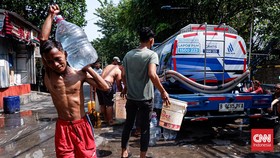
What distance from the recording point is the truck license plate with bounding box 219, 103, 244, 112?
5473 millimetres

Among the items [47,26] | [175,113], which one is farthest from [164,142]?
[47,26]

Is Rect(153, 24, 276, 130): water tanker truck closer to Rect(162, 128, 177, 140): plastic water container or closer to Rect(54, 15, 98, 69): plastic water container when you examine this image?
Rect(162, 128, 177, 140): plastic water container

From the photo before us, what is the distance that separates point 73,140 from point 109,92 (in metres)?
3.93

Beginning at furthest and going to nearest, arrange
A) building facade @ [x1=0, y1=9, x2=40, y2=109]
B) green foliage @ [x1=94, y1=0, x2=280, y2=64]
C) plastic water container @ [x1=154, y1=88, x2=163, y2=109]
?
green foliage @ [x1=94, y1=0, x2=280, y2=64] → building facade @ [x1=0, y1=9, x2=40, y2=109] → plastic water container @ [x1=154, y1=88, x2=163, y2=109]

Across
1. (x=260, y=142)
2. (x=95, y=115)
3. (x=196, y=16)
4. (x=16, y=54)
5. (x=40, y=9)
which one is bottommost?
(x=260, y=142)

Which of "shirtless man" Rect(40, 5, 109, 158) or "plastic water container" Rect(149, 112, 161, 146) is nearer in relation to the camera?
"shirtless man" Rect(40, 5, 109, 158)

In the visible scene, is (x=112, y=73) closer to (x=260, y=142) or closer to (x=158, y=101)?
(x=158, y=101)

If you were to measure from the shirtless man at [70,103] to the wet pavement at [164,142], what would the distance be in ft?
6.57

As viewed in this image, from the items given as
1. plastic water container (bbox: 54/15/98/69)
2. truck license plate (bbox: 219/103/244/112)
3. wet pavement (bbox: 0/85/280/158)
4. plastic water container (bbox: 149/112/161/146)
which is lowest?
wet pavement (bbox: 0/85/280/158)

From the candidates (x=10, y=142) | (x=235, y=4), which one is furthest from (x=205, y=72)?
(x=235, y=4)

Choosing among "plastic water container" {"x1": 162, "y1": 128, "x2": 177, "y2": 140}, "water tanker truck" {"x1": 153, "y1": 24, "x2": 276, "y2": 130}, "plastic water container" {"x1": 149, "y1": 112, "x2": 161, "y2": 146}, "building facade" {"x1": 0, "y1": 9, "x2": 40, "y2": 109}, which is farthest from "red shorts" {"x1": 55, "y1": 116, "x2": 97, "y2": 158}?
"building facade" {"x1": 0, "y1": 9, "x2": 40, "y2": 109}

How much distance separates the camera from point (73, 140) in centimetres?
271

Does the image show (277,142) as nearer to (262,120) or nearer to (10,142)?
(262,120)

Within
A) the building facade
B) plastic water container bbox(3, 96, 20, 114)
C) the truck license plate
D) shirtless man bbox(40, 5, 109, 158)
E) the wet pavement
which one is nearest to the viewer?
shirtless man bbox(40, 5, 109, 158)
